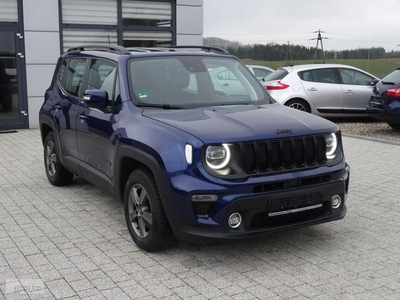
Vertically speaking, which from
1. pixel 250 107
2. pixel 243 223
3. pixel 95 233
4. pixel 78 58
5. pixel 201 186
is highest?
pixel 78 58

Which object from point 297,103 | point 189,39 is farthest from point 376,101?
point 189,39

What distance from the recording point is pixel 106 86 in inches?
224

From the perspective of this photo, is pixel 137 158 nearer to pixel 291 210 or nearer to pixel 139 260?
pixel 139 260

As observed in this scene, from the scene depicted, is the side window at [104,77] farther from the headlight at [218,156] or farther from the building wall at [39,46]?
the building wall at [39,46]

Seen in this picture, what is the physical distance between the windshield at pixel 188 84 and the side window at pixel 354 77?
8.85m

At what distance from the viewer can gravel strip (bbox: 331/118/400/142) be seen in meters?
12.1

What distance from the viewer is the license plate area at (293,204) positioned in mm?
4332

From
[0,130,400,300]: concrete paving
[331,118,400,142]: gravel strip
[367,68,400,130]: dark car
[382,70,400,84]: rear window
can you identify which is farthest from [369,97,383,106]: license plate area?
[0,130,400,300]: concrete paving

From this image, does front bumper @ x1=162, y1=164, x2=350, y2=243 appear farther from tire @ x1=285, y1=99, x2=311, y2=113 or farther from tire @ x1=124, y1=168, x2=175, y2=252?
tire @ x1=285, y1=99, x2=311, y2=113

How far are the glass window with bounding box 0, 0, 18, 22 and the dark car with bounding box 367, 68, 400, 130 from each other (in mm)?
8480

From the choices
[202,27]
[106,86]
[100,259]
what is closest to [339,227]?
[100,259]

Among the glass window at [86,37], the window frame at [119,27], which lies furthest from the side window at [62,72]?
the glass window at [86,37]

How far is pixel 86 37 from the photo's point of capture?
1362 centimetres

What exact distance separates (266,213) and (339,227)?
1546 millimetres
